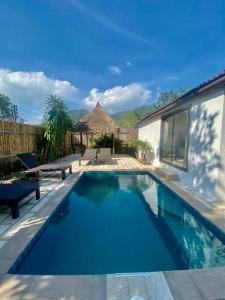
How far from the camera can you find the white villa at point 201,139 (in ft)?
17.1

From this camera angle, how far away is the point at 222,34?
9.94 meters

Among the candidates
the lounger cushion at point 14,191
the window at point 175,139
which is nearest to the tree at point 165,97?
the window at point 175,139

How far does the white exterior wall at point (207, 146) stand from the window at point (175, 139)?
612 mm

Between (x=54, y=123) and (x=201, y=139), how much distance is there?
9544 mm

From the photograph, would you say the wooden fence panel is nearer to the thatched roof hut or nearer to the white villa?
the white villa

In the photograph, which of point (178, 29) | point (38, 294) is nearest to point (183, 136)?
point (178, 29)

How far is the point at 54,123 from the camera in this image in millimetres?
12969

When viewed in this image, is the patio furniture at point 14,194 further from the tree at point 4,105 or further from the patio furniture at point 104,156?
the tree at point 4,105

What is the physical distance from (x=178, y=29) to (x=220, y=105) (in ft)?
22.0

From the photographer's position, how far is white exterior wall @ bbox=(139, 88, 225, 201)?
5.25 meters

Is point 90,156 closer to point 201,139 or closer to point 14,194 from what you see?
point 201,139

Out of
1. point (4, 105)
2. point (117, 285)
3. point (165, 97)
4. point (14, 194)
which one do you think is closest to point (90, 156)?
point (14, 194)

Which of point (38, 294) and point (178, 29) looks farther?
point (178, 29)

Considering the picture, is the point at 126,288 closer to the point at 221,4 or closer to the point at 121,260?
the point at 121,260
